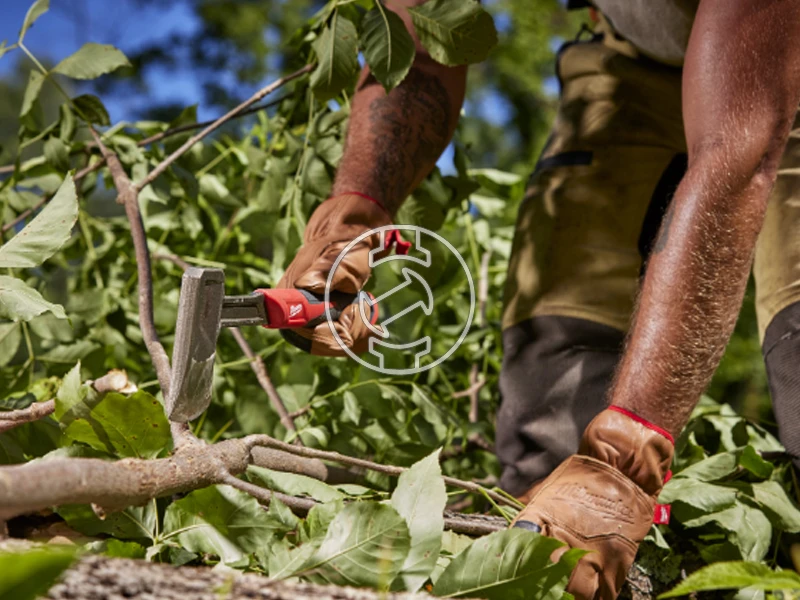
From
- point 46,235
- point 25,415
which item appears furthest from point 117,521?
point 46,235

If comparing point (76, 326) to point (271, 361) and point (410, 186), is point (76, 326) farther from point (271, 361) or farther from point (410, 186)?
point (410, 186)

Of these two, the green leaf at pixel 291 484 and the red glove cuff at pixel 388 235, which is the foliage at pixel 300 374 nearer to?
the green leaf at pixel 291 484

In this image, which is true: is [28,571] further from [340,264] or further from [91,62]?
[91,62]

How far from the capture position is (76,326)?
4.74ft

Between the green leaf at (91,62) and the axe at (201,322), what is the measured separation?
51 centimetres

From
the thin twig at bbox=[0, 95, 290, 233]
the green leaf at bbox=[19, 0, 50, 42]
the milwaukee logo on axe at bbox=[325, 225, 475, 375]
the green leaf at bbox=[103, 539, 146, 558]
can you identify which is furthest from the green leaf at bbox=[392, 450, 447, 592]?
the green leaf at bbox=[19, 0, 50, 42]

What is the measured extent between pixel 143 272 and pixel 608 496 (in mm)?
639

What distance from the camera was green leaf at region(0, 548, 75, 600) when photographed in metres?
0.41

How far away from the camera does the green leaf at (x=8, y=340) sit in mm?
1232

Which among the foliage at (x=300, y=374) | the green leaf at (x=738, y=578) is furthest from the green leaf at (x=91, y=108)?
the green leaf at (x=738, y=578)

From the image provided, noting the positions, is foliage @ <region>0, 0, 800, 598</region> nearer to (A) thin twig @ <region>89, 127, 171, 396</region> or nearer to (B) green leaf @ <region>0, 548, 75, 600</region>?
(A) thin twig @ <region>89, 127, 171, 396</region>

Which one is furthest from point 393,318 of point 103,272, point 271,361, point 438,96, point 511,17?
point 511,17

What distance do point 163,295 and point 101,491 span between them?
3.46ft

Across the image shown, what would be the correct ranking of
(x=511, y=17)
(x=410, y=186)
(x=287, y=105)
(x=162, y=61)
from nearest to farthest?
(x=410, y=186) → (x=287, y=105) → (x=511, y=17) → (x=162, y=61)
